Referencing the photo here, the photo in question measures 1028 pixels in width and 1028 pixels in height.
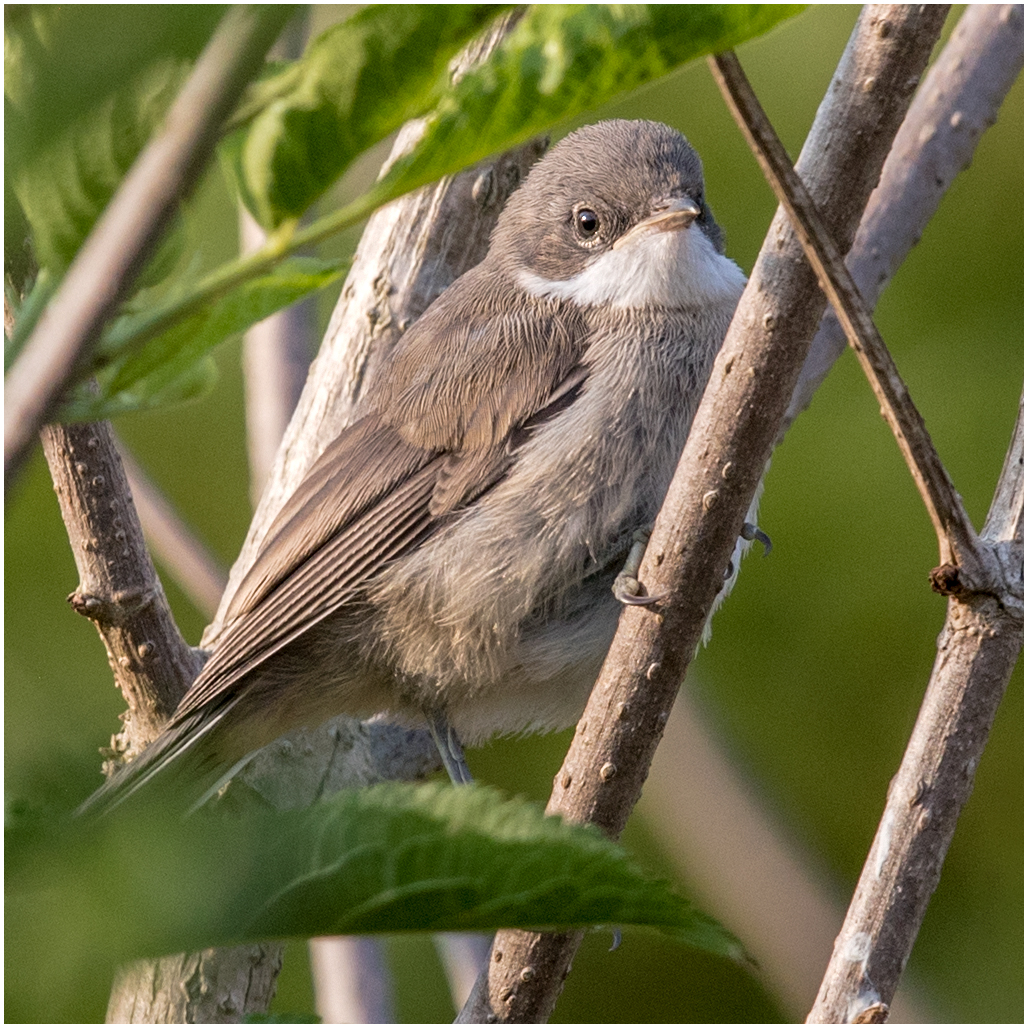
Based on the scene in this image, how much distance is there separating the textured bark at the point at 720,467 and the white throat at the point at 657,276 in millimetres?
1195

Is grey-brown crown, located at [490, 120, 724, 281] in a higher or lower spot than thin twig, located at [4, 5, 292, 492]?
higher

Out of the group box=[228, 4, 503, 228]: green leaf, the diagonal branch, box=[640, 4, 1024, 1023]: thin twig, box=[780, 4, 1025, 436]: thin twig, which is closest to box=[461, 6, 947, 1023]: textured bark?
the diagonal branch

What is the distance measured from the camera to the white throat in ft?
9.32

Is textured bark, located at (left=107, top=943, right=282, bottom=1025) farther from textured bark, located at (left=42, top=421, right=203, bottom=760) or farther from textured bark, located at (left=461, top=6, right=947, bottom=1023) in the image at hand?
textured bark, located at (left=461, top=6, right=947, bottom=1023)

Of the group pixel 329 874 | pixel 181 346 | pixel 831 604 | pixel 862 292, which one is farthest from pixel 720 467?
pixel 831 604

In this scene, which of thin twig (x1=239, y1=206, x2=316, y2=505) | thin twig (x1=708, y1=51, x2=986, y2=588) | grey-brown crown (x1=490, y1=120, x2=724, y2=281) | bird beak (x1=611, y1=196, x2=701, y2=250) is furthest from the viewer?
thin twig (x1=239, y1=206, x2=316, y2=505)

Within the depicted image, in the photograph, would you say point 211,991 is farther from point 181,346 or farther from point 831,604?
point 831,604

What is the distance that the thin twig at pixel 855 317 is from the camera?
3.91 ft

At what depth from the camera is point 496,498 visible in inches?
104

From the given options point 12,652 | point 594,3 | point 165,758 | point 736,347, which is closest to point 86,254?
point 594,3

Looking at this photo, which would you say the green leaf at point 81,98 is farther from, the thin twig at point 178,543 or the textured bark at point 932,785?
the thin twig at point 178,543

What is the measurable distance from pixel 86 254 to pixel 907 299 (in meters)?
3.86

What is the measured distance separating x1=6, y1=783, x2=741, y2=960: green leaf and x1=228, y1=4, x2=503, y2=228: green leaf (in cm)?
31

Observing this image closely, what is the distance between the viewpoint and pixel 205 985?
8.27 feet
